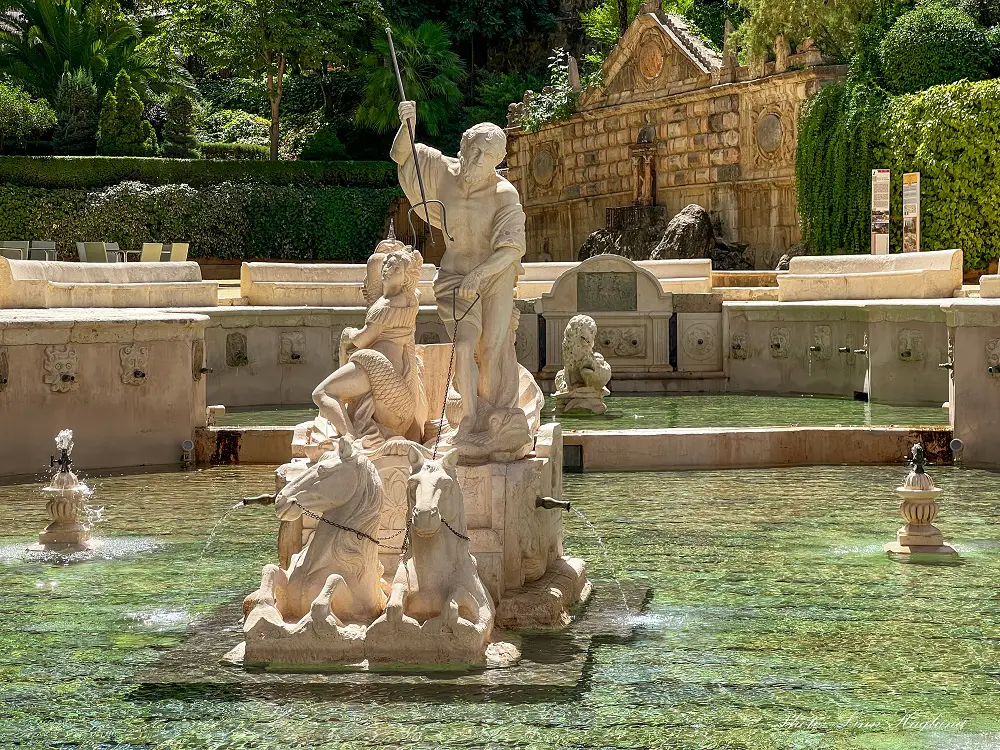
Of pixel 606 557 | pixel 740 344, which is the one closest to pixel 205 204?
pixel 740 344

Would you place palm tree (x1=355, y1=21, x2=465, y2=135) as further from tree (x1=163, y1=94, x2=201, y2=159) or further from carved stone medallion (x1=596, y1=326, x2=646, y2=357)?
carved stone medallion (x1=596, y1=326, x2=646, y2=357)

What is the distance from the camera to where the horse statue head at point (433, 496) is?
621cm

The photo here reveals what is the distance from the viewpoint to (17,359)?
12.8 metres

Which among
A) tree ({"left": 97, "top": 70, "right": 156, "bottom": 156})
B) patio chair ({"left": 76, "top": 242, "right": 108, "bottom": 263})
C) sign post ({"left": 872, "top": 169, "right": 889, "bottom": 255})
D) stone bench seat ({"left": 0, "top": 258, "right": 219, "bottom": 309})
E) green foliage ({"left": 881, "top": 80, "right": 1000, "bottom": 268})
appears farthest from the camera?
tree ({"left": 97, "top": 70, "right": 156, "bottom": 156})

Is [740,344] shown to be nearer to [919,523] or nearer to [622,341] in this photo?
[622,341]

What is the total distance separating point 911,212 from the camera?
23297mm

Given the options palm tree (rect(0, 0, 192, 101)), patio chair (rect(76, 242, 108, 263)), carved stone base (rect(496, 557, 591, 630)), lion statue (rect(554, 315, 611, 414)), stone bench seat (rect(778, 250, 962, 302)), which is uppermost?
palm tree (rect(0, 0, 192, 101))

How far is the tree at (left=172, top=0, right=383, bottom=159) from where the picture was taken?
123 feet

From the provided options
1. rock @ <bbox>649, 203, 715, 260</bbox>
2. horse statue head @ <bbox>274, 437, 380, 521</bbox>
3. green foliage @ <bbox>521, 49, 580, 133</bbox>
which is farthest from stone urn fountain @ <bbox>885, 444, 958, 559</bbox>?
green foliage @ <bbox>521, 49, 580, 133</bbox>

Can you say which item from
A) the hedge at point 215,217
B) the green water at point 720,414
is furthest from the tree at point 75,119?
the green water at point 720,414

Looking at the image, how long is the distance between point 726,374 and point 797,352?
3.41 feet

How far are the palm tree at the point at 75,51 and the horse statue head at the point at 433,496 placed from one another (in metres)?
34.6

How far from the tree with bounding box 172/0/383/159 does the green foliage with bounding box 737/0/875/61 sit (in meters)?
12.6

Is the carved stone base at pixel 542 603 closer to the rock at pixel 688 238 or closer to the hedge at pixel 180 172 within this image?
Result: the rock at pixel 688 238
